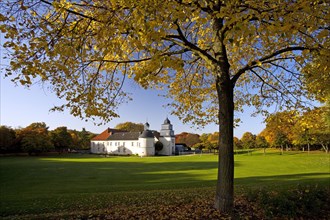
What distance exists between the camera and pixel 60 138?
77125 mm

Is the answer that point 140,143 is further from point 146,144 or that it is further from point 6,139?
point 6,139

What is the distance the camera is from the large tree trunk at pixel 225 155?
7.32 meters

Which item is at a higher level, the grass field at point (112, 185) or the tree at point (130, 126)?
the tree at point (130, 126)

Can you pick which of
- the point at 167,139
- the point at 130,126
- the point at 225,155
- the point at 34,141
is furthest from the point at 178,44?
the point at 130,126

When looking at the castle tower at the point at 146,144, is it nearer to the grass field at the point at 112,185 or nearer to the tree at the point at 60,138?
the tree at the point at 60,138

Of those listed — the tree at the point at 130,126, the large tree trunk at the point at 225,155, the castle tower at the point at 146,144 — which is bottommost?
the castle tower at the point at 146,144

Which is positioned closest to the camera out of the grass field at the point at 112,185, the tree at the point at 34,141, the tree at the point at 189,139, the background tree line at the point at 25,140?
the grass field at the point at 112,185

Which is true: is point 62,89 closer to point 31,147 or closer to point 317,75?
point 317,75

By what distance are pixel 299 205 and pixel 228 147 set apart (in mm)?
2330

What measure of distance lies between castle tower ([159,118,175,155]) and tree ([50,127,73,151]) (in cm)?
2648

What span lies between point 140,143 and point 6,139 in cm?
3393

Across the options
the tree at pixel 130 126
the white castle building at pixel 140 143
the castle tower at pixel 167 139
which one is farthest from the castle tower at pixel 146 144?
the tree at pixel 130 126

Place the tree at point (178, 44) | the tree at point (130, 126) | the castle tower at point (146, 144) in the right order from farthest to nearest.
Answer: the tree at point (130, 126) < the castle tower at point (146, 144) < the tree at point (178, 44)

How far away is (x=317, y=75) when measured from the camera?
743 cm
